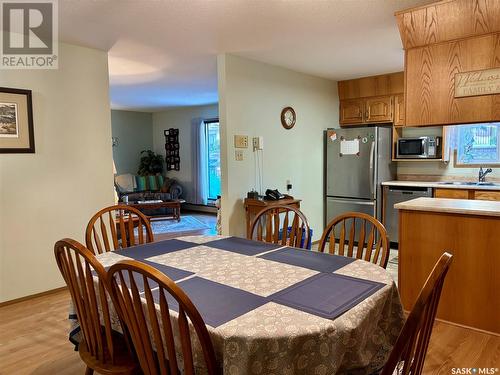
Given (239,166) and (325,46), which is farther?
(239,166)

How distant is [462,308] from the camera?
8.55ft

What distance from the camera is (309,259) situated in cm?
179

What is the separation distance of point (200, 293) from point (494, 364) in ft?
6.10

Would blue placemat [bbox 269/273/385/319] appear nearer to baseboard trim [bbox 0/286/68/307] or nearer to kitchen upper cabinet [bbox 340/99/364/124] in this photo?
baseboard trim [bbox 0/286/68/307]

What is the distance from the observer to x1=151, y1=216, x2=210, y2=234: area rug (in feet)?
20.7

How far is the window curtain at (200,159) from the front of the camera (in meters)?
8.14

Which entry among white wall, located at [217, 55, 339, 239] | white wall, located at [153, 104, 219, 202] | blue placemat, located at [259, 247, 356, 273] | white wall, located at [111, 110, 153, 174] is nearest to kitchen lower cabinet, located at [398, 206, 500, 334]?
blue placemat, located at [259, 247, 356, 273]

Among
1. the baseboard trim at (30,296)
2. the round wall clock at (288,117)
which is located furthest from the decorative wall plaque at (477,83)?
the baseboard trim at (30,296)

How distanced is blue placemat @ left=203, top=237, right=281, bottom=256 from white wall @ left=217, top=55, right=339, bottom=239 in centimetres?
182

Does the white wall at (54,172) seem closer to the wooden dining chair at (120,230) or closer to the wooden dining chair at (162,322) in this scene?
the wooden dining chair at (120,230)

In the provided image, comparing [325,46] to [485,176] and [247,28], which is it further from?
[485,176]

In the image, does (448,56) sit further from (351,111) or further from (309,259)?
(351,111)

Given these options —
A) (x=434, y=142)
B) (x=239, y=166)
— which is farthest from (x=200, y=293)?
(x=434, y=142)

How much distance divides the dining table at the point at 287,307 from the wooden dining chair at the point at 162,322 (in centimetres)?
→ 5
